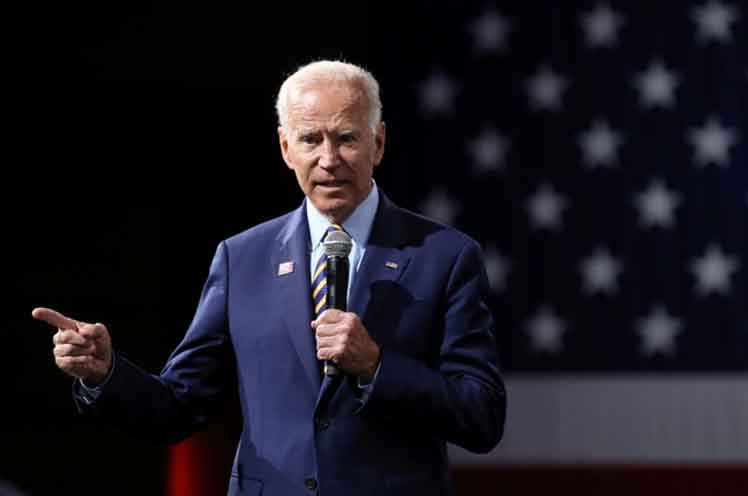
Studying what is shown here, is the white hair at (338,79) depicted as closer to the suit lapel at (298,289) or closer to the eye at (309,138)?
the eye at (309,138)

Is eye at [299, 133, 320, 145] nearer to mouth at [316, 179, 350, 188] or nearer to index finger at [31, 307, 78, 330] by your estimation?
mouth at [316, 179, 350, 188]

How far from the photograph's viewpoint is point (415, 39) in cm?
461

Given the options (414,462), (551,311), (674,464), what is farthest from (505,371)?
(414,462)

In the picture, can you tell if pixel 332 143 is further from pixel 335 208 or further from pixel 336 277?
pixel 336 277

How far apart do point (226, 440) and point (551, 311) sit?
1429 mm

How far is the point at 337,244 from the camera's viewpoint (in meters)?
1.77

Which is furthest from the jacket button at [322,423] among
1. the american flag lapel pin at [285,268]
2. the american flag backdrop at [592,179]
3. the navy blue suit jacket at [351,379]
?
the american flag backdrop at [592,179]

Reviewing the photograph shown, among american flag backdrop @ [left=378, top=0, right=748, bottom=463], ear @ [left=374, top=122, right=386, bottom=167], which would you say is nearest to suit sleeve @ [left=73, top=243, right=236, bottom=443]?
ear @ [left=374, top=122, right=386, bottom=167]

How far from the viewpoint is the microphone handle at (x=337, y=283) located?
1.73 meters

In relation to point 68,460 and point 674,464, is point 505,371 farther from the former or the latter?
point 68,460

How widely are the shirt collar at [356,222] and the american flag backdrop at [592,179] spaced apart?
2467 mm

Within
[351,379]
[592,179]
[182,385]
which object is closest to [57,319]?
[182,385]

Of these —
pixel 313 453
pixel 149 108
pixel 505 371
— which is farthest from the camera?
pixel 505 371

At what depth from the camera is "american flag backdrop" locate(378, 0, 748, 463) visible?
173 inches
